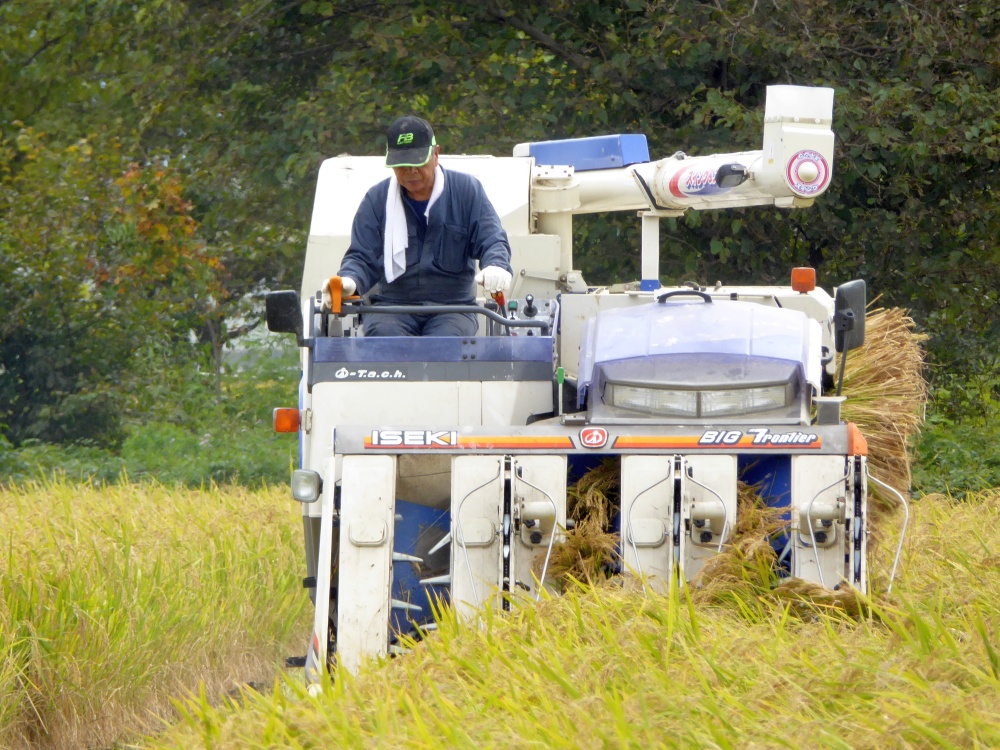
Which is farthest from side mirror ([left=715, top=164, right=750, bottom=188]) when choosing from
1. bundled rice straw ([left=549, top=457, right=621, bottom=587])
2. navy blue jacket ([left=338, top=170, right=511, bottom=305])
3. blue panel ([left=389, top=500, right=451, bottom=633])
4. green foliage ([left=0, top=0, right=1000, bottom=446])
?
Result: green foliage ([left=0, top=0, right=1000, bottom=446])

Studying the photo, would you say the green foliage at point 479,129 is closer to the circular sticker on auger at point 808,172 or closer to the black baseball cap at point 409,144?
the circular sticker on auger at point 808,172

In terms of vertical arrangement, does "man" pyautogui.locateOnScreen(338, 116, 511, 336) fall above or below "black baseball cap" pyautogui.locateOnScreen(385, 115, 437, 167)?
below

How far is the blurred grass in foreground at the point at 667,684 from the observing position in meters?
3.41

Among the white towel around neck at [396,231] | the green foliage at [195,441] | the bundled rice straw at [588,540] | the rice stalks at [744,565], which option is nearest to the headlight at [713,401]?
the bundled rice straw at [588,540]

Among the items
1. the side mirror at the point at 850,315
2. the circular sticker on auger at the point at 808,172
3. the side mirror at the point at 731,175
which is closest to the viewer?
the side mirror at the point at 850,315

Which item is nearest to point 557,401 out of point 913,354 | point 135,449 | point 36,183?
point 913,354

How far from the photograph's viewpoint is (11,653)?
19.0ft

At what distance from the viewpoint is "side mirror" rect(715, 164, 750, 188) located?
735 centimetres

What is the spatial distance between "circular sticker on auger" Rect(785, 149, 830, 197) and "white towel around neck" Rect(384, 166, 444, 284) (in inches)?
74.5

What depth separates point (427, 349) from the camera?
559 cm

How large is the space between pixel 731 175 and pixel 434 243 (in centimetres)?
186

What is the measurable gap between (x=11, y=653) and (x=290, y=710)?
2.22m

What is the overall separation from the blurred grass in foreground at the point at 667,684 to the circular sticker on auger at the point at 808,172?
2.81 m

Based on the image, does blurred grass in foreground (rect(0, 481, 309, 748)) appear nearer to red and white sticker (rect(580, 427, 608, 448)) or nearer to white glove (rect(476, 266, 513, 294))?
red and white sticker (rect(580, 427, 608, 448))
